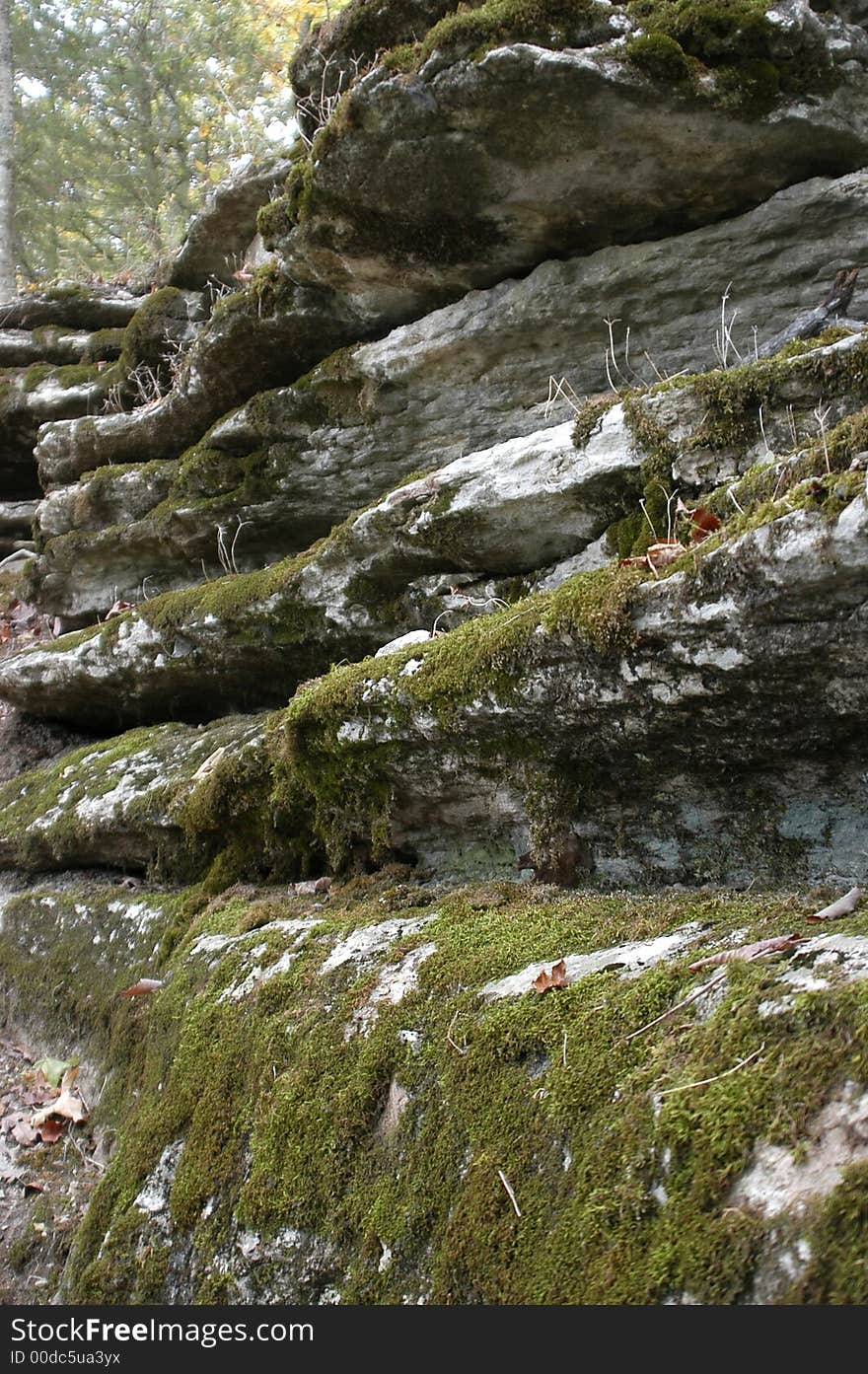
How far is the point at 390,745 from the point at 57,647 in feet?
18.6

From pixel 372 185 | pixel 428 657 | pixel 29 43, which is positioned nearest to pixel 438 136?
pixel 372 185

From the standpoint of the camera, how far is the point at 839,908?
2.90 metres

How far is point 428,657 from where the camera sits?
4879 millimetres

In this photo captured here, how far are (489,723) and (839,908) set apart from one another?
6.73 ft

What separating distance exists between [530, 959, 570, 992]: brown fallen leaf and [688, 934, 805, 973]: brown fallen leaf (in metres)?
0.47

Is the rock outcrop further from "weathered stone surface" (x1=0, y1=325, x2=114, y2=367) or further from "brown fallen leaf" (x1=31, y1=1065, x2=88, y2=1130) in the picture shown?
"weathered stone surface" (x1=0, y1=325, x2=114, y2=367)

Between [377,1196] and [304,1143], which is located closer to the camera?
[377,1196]

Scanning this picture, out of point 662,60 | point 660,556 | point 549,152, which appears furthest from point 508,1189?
point 662,60

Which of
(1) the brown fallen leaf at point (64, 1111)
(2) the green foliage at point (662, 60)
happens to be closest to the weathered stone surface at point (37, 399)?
(2) the green foliage at point (662, 60)

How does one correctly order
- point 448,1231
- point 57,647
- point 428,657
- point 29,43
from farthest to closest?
1. point 29,43
2. point 57,647
3. point 428,657
4. point 448,1231

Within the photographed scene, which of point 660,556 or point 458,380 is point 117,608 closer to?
point 458,380

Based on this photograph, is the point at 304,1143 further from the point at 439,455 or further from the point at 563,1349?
the point at 439,455

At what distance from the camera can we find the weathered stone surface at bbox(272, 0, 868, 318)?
5945 mm

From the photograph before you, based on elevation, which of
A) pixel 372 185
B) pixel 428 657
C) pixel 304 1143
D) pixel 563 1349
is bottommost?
pixel 304 1143
